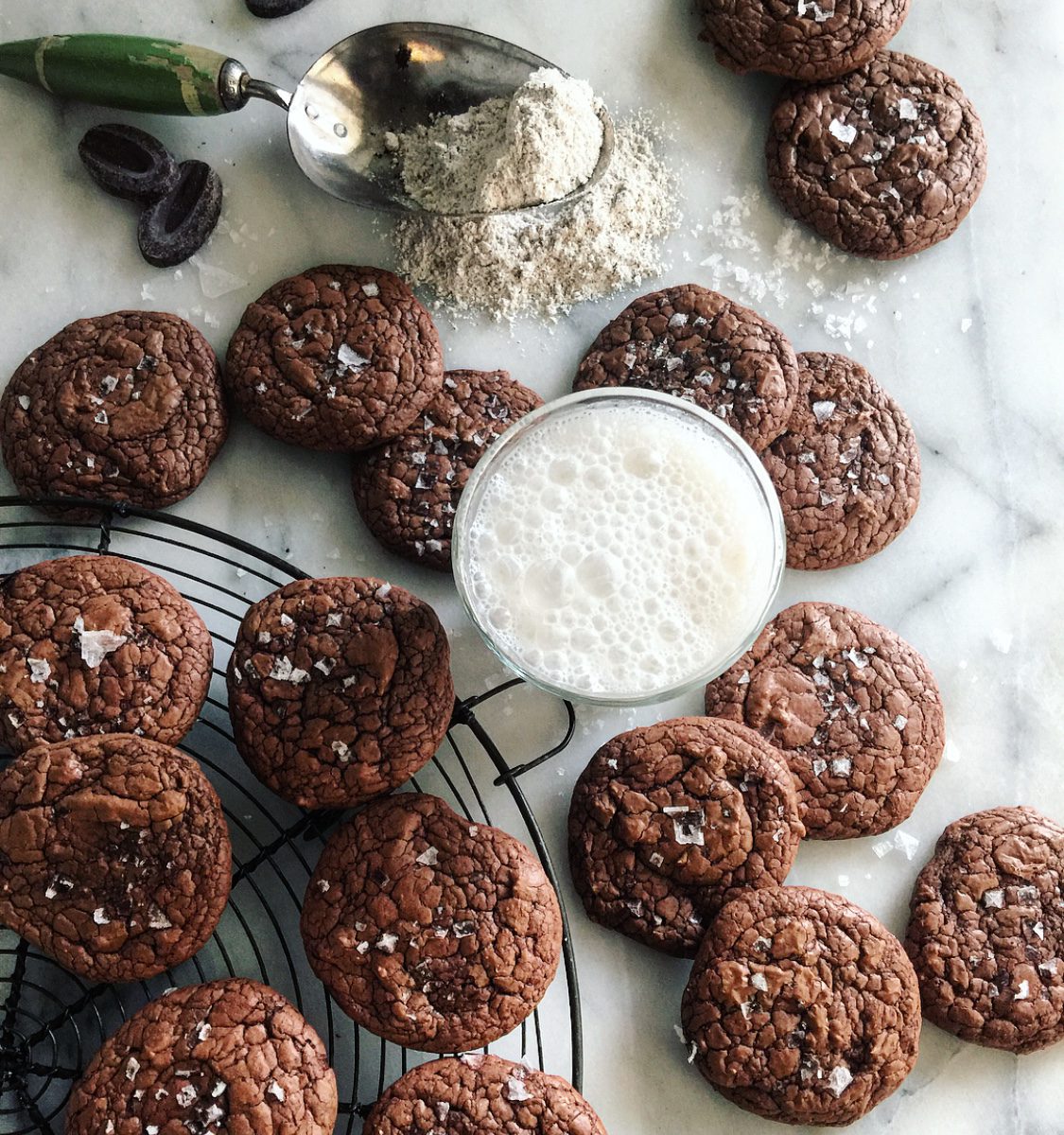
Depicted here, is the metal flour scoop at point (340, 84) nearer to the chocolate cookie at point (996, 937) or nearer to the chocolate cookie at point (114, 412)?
the chocolate cookie at point (114, 412)

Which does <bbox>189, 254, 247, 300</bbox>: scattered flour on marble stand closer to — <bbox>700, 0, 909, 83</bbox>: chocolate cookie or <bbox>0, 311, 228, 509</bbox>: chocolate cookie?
<bbox>0, 311, 228, 509</bbox>: chocolate cookie

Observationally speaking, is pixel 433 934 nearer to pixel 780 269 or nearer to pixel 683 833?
pixel 683 833

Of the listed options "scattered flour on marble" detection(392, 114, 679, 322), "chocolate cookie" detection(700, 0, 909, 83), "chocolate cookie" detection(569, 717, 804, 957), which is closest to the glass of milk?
"chocolate cookie" detection(569, 717, 804, 957)

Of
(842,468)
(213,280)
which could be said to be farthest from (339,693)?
(842,468)

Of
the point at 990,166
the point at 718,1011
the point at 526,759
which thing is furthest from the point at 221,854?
the point at 990,166

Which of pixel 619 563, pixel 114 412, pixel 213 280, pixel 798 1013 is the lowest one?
pixel 798 1013

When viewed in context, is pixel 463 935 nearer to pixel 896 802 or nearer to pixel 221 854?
pixel 221 854
